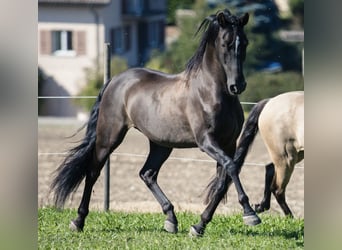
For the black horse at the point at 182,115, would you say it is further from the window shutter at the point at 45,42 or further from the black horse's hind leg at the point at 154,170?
the window shutter at the point at 45,42

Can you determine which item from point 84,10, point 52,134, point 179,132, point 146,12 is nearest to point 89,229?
point 179,132

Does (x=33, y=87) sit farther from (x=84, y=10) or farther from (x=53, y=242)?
(x=84, y=10)

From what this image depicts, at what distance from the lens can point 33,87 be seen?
247 centimetres

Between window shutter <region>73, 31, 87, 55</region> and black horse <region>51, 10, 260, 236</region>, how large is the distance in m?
22.3

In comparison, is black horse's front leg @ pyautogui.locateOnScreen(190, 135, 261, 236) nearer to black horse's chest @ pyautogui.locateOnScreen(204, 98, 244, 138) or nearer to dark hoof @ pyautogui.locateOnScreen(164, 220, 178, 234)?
black horse's chest @ pyautogui.locateOnScreen(204, 98, 244, 138)

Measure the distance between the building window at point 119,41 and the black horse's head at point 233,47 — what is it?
23.3 meters

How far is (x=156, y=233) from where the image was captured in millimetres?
5164

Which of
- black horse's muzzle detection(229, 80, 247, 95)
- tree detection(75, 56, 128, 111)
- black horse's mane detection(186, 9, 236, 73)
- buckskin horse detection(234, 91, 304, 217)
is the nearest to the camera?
black horse's muzzle detection(229, 80, 247, 95)

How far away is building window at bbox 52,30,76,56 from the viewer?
27939mm

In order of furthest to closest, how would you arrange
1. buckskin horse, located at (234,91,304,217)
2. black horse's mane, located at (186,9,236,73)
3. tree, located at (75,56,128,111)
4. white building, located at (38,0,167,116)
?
white building, located at (38,0,167,116) → tree, located at (75,56,128,111) → buckskin horse, located at (234,91,304,217) → black horse's mane, located at (186,9,236,73)

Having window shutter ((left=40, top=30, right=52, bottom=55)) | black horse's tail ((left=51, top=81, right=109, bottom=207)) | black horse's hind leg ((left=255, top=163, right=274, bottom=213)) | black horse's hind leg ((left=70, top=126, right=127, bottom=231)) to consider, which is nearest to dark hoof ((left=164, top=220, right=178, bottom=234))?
black horse's hind leg ((left=70, top=126, right=127, bottom=231))

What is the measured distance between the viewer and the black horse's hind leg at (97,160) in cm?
520

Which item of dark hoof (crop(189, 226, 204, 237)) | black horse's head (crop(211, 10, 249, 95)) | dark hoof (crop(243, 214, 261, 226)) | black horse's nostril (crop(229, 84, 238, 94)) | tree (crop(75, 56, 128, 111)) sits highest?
black horse's head (crop(211, 10, 249, 95))
